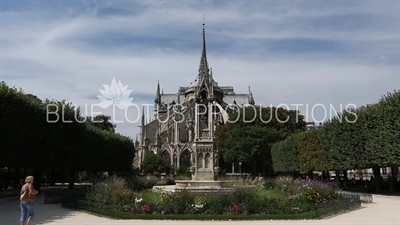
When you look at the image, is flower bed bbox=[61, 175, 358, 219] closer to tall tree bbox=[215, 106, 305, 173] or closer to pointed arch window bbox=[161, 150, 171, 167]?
tall tree bbox=[215, 106, 305, 173]

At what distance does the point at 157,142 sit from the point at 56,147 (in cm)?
5373

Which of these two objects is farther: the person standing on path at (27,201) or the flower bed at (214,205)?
the flower bed at (214,205)

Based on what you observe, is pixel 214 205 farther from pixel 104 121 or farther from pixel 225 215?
pixel 104 121

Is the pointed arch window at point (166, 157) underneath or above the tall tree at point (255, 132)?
underneath

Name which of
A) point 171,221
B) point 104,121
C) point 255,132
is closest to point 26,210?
point 171,221

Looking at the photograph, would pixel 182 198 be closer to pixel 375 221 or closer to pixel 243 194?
pixel 243 194

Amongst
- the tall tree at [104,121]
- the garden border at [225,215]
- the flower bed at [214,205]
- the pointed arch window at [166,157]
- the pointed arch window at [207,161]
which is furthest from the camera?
the pointed arch window at [166,157]

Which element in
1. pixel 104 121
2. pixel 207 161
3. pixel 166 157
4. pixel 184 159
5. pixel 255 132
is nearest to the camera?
pixel 207 161

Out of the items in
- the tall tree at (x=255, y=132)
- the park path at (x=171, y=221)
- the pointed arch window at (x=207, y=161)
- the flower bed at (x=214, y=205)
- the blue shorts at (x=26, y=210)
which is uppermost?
the tall tree at (x=255, y=132)

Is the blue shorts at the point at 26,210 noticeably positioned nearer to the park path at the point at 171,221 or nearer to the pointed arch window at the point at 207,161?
the park path at the point at 171,221

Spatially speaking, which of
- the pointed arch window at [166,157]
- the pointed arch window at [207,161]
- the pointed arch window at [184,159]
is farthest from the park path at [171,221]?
the pointed arch window at [166,157]

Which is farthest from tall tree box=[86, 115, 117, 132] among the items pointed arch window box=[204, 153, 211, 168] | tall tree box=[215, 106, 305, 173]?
pointed arch window box=[204, 153, 211, 168]

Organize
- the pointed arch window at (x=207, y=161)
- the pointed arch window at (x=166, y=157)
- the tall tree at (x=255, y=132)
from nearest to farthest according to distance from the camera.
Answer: the pointed arch window at (x=207, y=161) → the tall tree at (x=255, y=132) → the pointed arch window at (x=166, y=157)

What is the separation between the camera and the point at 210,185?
24.1m
